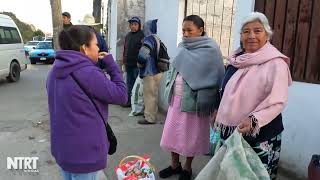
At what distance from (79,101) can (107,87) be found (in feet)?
0.60

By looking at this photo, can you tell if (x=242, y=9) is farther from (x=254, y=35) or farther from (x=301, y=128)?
(x=254, y=35)

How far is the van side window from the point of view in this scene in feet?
39.6

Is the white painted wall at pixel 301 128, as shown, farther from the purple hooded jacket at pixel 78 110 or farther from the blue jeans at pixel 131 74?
the blue jeans at pixel 131 74

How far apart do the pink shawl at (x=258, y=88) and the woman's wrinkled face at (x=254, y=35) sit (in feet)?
0.15

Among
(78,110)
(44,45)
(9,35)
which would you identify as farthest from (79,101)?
(44,45)

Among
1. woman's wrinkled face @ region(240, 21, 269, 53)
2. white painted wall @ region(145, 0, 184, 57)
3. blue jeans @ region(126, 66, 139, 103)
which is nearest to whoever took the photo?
woman's wrinkled face @ region(240, 21, 269, 53)

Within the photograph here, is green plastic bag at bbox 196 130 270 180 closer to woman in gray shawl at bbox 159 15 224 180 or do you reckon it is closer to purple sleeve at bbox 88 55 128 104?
purple sleeve at bbox 88 55 128 104

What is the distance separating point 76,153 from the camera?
235 centimetres

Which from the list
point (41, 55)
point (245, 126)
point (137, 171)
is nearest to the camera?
point (245, 126)

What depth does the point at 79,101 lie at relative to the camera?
89.9 inches

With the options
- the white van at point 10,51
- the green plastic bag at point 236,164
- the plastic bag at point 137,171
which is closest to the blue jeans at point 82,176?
the green plastic bag at point 236,164

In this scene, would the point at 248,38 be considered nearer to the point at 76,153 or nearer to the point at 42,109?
the point at 76,153

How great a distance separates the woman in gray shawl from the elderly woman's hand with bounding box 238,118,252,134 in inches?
39.1

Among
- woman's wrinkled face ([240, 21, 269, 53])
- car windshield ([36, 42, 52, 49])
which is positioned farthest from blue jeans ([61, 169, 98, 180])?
car windshield ([36, 42, 52, 49])
